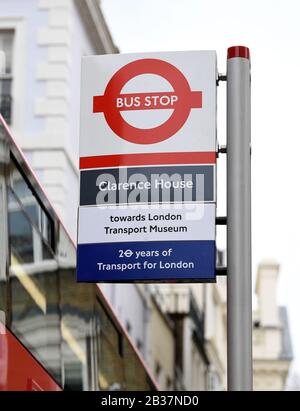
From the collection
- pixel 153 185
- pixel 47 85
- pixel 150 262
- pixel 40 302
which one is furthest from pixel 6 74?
pixel 150 262

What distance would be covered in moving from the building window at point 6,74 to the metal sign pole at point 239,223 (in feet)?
54.0

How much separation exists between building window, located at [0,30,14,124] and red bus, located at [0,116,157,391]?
12470 mm

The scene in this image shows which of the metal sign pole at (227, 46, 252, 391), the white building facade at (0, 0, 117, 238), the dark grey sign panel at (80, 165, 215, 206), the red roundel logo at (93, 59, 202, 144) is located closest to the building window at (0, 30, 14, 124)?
the white building facade at (0, 0, 117, 238)

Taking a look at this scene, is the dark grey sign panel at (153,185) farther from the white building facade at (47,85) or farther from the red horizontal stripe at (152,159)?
the white building facade at (47,85)

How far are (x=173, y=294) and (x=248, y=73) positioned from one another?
111 feet

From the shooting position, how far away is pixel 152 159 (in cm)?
999

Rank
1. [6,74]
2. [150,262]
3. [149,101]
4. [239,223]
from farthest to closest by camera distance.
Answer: [6,74]
[149,101]
[150,262]
[239,223]

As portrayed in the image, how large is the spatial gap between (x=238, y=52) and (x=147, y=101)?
71cm

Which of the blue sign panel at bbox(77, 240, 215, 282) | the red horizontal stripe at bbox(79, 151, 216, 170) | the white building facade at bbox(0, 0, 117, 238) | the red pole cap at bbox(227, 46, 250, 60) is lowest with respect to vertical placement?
the blue sign panel at bbox(77, 240, 215, 282)

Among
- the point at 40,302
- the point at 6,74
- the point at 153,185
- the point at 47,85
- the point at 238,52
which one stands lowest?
the point at 40,302

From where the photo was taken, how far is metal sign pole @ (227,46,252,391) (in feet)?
29.6

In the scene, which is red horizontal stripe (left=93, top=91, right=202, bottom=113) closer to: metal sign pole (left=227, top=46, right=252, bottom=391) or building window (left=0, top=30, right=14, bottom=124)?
metal sign pole (left=227, top=46, right=252, bottom=391)

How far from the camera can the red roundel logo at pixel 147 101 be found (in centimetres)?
1006

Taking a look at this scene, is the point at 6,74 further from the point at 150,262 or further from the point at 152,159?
the point at 150,262
